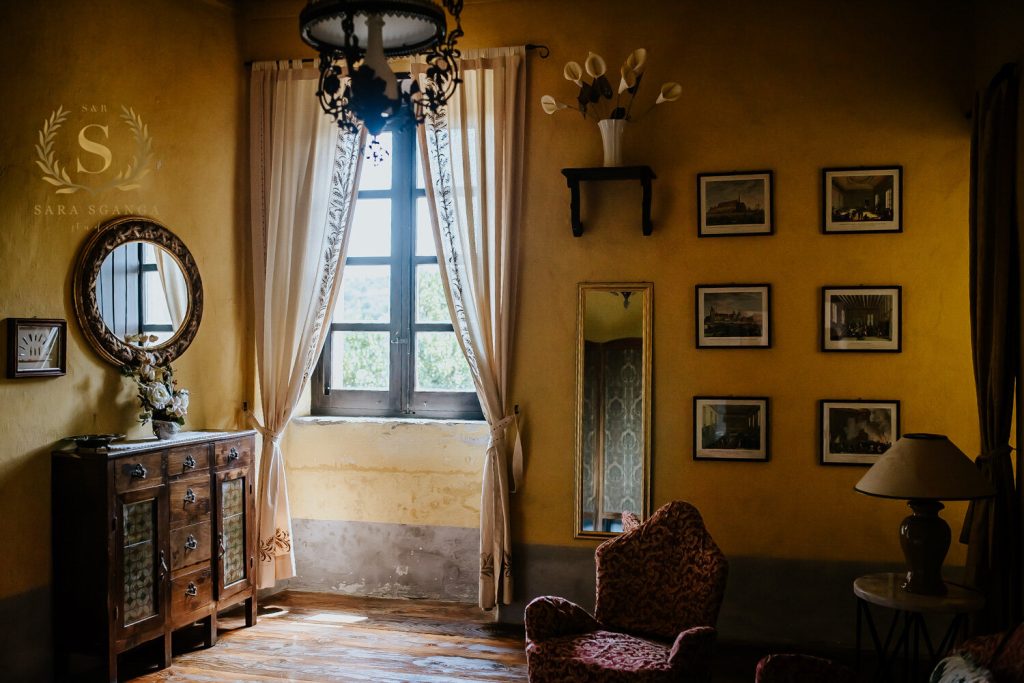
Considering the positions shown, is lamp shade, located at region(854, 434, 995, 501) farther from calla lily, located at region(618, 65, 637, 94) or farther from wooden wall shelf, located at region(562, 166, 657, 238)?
calla lily, located at region(618, 65, 637, 94)

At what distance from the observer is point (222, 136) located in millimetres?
4969

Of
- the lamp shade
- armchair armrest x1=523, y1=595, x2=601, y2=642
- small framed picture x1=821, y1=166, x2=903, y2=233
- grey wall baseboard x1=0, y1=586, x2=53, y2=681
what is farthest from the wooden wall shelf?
grey wall baseboard x1=0, y1=586, x2=53, y2=681

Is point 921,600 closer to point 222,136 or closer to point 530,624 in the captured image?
point 530,624

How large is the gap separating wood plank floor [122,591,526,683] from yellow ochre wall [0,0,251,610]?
0.87m

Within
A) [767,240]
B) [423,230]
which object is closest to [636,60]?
[767,240]

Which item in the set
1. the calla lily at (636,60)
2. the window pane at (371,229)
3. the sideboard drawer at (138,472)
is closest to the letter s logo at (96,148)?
the sideboard drawer at (138,472)

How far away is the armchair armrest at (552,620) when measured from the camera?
3293mm

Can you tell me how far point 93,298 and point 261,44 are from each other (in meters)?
2.00

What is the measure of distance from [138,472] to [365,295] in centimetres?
190

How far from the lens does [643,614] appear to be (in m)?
3.50

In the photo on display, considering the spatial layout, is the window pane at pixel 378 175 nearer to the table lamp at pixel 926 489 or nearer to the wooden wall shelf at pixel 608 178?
the wooden wall shelf at pixel 608 178

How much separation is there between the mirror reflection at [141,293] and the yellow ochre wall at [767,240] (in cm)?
188

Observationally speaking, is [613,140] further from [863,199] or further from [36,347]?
[36,347]

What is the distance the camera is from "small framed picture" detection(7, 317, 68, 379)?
3.63 m
